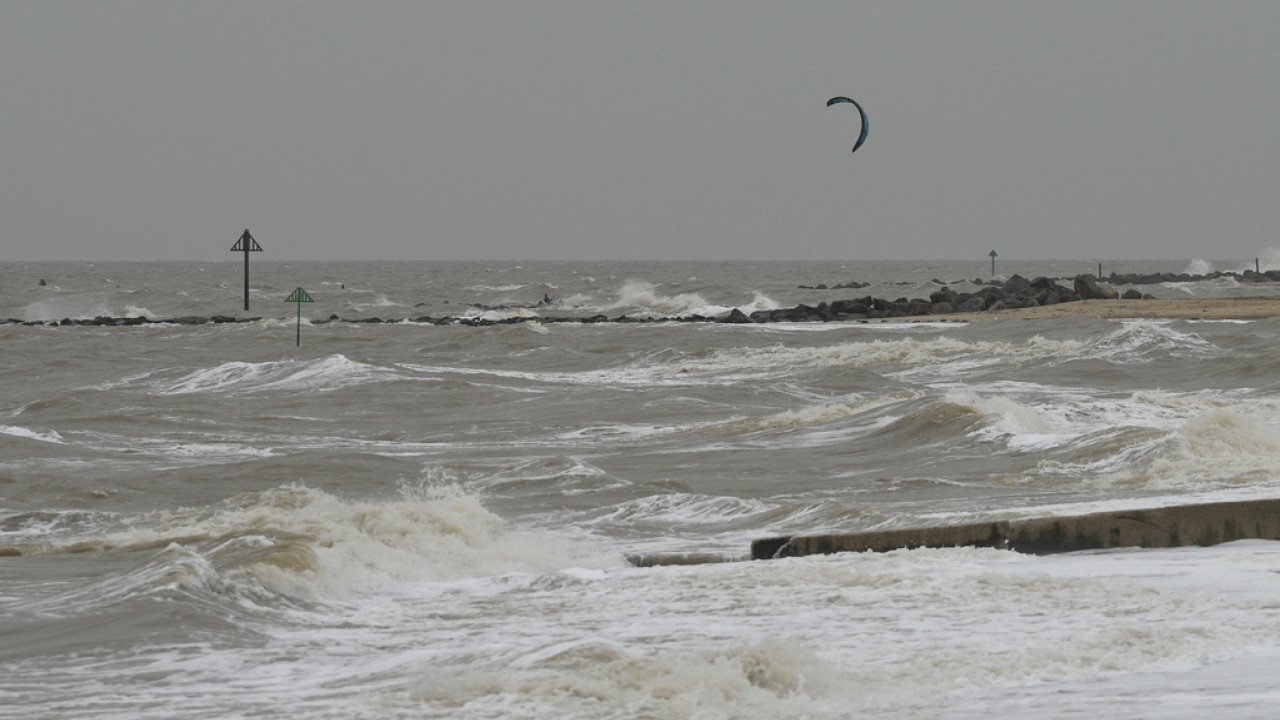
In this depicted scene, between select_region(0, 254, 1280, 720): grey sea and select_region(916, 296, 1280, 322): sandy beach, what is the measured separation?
10467 millimetres

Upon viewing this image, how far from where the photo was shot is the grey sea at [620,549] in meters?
6.03

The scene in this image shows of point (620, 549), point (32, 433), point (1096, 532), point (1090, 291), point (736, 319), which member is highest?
point (1090, 291)

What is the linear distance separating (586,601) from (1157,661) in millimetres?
2935

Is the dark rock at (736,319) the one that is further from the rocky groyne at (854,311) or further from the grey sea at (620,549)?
the grey sea at (620,549)

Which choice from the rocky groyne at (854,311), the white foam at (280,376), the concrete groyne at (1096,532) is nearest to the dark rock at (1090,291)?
the rocky groyne at (854,311)

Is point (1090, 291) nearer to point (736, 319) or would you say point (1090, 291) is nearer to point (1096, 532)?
point (736, 319)

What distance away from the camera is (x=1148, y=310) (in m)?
40.5

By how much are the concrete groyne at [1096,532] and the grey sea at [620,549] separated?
0.17 metres

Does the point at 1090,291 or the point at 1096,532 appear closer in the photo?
the point at 1096,532

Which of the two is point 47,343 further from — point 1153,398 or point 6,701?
point 6,701

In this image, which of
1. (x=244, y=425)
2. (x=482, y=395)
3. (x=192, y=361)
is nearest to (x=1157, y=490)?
(x=244, y=425)

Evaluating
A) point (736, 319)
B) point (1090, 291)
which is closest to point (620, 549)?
point (736, 319)

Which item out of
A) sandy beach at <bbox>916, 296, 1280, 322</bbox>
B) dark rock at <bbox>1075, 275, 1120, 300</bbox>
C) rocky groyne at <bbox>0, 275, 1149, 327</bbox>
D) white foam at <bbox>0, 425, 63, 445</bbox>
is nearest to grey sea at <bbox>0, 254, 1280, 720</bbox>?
white foam at <bbox>0, 425, 63, 445</bbox>

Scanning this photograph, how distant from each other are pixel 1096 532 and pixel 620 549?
304 cm
